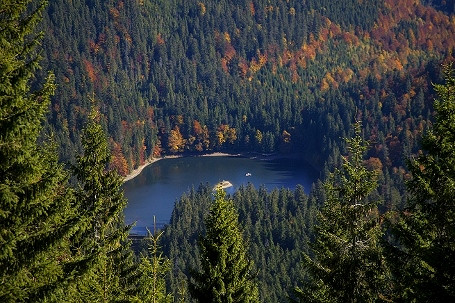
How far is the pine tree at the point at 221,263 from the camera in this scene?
2195 centimetres

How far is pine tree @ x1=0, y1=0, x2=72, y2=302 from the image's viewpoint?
40.5ft

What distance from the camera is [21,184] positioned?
1257 centimetres

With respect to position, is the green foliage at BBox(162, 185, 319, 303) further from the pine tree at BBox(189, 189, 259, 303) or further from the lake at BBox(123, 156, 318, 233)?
the pine tree at BBox(189, 189, 259, 303)

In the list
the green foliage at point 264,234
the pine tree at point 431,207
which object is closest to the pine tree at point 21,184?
the pine tree at point 431,207

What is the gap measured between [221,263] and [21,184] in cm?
1096

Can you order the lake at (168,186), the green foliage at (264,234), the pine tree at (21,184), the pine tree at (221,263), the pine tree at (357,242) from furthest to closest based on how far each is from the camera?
the lake at (168,186)
the green foliage at (264,234)
the pine tree at (221,263)
the pine tree at (357,242)
the pine tree at (21,184)

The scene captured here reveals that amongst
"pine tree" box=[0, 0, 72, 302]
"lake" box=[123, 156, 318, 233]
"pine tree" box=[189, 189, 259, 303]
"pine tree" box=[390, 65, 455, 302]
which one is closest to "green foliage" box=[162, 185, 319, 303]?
"lake" box=[123, 156, 318, 233]

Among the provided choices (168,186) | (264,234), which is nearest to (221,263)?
(264,234)

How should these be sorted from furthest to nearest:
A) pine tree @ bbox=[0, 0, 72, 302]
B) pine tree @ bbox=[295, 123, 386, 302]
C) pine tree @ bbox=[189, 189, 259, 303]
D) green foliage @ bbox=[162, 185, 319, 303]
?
green foliage @ bbox=[162, 185, 319, 303] → pine tree @ bbox=[189, 189, 259, 303] → pine tree @ bbox=[295, 123, 386, 302] → pine tree @ bbox=[0, 0, 72, 302]

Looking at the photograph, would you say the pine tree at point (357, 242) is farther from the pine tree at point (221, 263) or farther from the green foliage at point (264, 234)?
the green foliage at point (264, 234)

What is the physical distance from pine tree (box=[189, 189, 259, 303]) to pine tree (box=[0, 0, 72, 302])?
953 centimetres

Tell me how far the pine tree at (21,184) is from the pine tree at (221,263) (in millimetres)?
9528

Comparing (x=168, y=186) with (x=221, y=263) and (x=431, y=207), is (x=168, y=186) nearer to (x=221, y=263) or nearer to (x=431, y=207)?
(x=221, y=263)

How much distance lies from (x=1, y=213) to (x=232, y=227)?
454 inches
